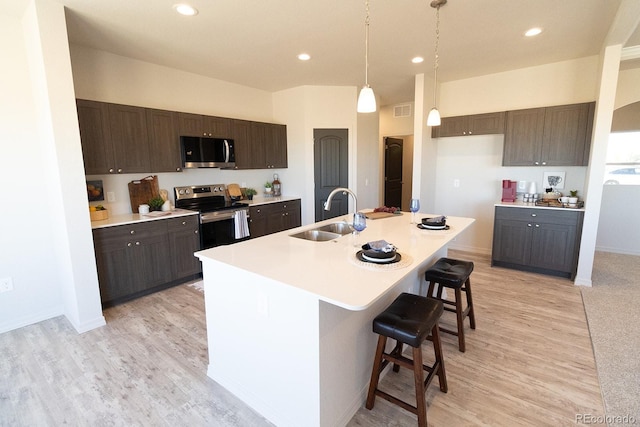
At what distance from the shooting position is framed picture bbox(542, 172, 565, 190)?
4.24 m

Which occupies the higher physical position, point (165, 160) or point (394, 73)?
point (394, 73)

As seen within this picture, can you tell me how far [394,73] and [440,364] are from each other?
12.6ft

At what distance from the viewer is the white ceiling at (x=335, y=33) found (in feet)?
8.48

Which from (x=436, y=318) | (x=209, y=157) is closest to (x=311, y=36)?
(x=209, y=157)

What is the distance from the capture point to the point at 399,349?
2.10 m

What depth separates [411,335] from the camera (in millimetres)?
1608

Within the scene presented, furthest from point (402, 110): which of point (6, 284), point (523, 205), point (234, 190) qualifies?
point (6, 284)

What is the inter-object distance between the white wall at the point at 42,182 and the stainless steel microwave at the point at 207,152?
1.39 meters

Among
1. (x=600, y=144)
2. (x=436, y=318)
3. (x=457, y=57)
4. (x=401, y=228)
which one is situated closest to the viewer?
(x=436, y=318)

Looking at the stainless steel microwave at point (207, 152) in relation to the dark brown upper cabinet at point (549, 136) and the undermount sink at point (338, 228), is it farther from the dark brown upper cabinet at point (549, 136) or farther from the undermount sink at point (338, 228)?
the dark brown upper cabinet at point (549, 136)

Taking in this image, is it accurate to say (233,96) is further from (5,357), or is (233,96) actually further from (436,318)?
(436,318)

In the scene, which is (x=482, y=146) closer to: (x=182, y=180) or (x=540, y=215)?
(x=540, y=215)

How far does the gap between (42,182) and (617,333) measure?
17.6 feet

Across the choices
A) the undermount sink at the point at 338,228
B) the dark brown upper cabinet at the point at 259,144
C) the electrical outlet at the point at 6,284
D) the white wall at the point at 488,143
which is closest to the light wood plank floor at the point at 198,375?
the electrical outlet at the point at 6,284
